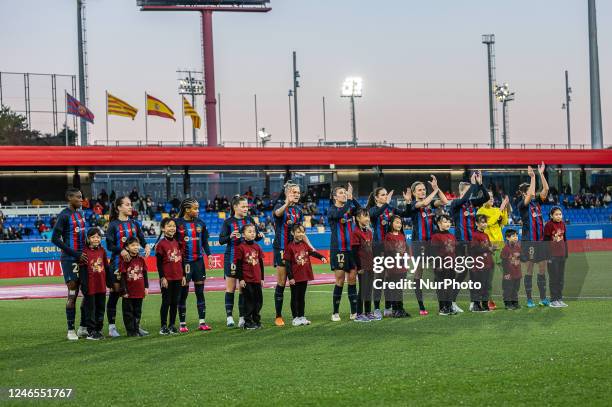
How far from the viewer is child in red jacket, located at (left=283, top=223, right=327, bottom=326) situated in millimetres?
11242

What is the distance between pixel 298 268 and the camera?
11.3 m

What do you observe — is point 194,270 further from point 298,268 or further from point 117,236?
point 298,268

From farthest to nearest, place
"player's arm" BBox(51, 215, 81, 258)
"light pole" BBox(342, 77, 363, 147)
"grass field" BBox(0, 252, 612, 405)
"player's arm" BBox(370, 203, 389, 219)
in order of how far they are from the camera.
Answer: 1. "light pole" BBox(342, 77, 363, 147)
2. "player's arm" BBox(370, 203, 389, 219)
3. "player's arm" BBox(51, 215, 81, 258)
4. "grass field" BBox(0, 252, 612, 405)

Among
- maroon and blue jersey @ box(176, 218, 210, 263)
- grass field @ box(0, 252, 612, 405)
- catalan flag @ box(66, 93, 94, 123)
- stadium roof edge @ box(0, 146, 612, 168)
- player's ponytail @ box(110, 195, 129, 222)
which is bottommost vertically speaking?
grass field @ box(0, 252, 612, 405)

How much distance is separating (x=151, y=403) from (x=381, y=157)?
1339 inches

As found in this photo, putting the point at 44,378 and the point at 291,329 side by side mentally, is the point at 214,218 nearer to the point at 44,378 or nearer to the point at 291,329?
the point at 291,329

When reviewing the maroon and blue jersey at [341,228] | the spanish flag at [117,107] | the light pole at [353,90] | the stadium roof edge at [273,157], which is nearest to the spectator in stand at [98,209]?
the stadium roof edge at [273,157]

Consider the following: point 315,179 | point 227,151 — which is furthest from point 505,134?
point 227,151

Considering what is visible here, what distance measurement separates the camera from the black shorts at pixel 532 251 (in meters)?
12.4

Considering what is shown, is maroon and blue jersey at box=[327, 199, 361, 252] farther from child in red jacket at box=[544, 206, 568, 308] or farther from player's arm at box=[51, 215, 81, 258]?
player's arm at box=[51, 215, 81, 258]

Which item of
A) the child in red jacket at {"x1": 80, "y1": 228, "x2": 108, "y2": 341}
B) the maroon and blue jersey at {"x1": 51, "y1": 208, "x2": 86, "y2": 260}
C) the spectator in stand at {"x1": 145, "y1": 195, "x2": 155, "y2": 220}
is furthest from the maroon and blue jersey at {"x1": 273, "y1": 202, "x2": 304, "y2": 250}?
the spectator in stand at {"x1": 145, "y1": 195, "x2": 155, "y2": 220}

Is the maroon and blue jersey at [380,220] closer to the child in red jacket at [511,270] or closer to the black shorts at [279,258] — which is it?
the black shorts at [279,258]

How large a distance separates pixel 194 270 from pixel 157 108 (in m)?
32.7

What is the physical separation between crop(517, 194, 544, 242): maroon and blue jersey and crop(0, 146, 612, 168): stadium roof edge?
996 inches
